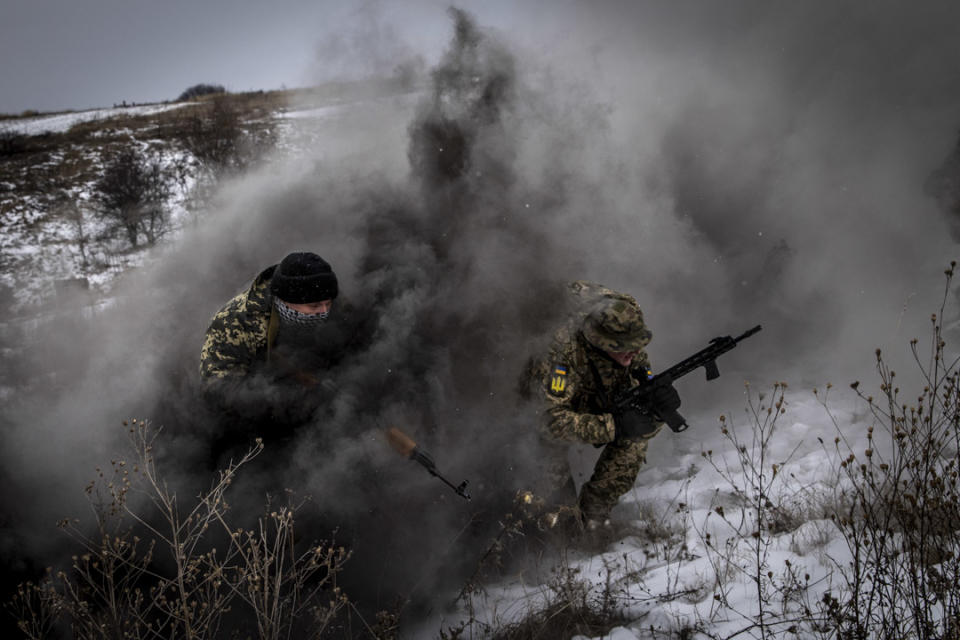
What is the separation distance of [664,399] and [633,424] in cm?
31

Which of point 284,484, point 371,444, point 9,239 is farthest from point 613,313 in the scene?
point 9,239

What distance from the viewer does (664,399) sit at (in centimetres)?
373

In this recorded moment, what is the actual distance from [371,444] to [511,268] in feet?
7.40

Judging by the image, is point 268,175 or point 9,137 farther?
point 9,137

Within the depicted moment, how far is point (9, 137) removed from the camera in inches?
736

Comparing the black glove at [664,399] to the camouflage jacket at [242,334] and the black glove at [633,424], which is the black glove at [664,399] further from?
the camouflage jacket at [242,334]

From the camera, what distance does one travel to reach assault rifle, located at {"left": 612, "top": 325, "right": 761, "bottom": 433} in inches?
145

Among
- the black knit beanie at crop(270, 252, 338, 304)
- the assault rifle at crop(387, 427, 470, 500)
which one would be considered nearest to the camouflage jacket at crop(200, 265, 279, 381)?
the black knit beanie at crop(270, 252, 338, 304)

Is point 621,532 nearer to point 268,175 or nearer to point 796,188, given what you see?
point 796,188

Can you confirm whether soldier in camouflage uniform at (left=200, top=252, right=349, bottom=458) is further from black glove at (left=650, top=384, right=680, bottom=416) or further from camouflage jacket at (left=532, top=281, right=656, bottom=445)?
black glove at (left=650, top=384, right=680, bottom=416)

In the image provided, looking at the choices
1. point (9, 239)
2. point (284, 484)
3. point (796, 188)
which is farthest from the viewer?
point (9, 239)

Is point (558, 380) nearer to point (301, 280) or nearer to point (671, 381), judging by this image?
point (671, 381)

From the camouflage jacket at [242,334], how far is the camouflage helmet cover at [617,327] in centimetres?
250

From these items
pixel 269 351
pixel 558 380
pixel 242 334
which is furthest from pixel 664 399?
pixel 242 334
